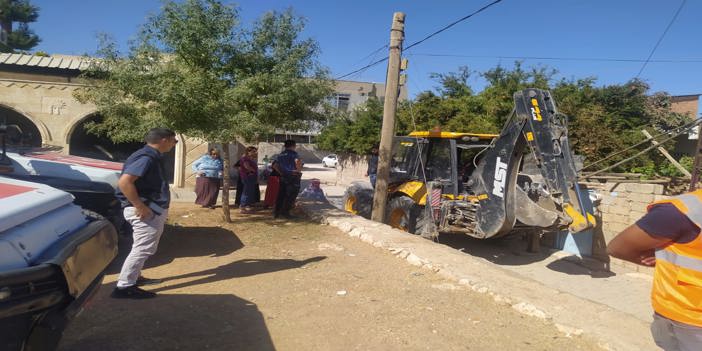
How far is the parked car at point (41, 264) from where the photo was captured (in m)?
2.05

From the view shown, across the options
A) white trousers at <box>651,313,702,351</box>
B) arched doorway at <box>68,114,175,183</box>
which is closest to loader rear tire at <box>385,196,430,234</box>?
white trousers at <box>651,313,702,351</box>

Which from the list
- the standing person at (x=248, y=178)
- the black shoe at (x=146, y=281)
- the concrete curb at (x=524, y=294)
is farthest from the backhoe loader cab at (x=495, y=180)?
the black shoe at (x=146, y=281)

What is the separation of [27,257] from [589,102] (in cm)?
1841

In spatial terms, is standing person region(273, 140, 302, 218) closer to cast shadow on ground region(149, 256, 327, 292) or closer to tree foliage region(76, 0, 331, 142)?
tree foliage region(76, 0, 331, 142)

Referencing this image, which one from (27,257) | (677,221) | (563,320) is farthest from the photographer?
(563,320)

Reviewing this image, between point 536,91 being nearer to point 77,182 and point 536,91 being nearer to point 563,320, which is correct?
point 563,320

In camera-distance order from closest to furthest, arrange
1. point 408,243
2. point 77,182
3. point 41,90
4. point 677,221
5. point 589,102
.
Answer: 1. point 677,221
2. point 77,182
3. point 408,243
4. point 41,90
5. point 589,102

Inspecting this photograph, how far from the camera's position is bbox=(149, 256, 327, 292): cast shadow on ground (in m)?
4.88

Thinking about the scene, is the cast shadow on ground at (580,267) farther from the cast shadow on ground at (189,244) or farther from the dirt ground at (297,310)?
the cast shadow on ground at (189,244)

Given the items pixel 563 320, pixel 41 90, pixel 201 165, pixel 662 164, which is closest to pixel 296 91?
pixel 201 165

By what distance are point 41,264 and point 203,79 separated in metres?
4.69

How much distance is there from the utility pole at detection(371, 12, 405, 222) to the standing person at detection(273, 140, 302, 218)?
1.58 metres

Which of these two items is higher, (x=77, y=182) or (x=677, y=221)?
(x=677, y=221)

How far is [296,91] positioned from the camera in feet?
23.7
